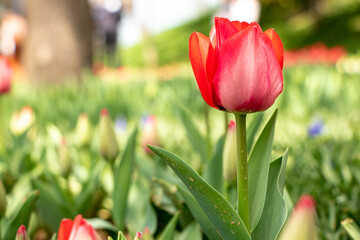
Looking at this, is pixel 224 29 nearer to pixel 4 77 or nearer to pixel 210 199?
pixel 210 199

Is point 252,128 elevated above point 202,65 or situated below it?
below

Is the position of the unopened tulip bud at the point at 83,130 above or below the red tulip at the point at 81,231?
above

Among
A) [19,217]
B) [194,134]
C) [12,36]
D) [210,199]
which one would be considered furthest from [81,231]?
[12,36]

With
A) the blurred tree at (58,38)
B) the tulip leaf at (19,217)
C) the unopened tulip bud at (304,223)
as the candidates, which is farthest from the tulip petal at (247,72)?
the blurred tree at (58,38)

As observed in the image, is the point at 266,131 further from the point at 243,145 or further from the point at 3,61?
the point at 3,61

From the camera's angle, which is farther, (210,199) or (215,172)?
(215,172)

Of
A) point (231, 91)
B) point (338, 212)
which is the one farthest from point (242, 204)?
point (338, 212)

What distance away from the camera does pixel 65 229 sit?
665 millimetres

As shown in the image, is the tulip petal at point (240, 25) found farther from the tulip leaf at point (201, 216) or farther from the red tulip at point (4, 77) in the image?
the red tulip at point (4, 77)

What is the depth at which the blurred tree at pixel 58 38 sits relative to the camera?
5066 mm

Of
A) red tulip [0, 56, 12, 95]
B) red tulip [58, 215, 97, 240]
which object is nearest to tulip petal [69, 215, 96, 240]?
red tulip [58, 215, 97, 240]

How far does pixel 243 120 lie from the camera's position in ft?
2.26

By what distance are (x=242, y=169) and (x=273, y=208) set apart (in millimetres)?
131

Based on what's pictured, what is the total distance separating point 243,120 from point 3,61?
1282 mm
